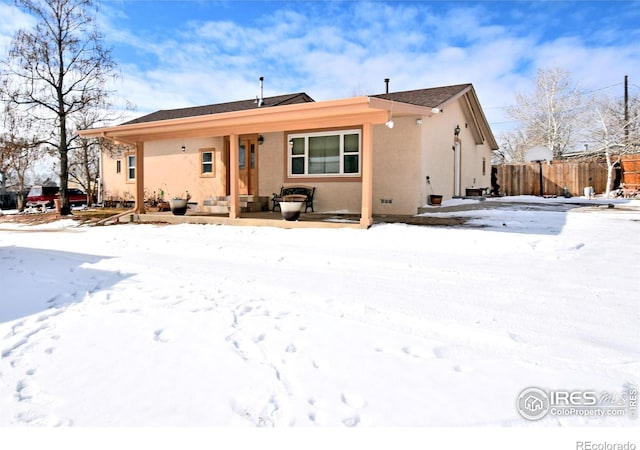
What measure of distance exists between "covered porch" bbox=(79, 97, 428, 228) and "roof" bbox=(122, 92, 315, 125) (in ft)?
13.8

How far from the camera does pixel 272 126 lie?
30.1ft

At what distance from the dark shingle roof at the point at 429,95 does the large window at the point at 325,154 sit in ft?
6.60

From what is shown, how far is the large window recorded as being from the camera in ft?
35.0

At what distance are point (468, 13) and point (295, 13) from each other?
475 cm

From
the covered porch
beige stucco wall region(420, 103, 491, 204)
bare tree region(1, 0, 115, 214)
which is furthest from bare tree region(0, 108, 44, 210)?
beige stucco wall region(420, 103, 491, 204)

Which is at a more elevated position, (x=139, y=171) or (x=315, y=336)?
(x=139, y=171)

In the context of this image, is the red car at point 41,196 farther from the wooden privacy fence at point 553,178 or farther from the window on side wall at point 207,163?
the wooden privacy fence at point 553,178

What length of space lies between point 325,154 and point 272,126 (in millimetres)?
2343

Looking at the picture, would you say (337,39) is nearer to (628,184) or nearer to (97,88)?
(97,88)

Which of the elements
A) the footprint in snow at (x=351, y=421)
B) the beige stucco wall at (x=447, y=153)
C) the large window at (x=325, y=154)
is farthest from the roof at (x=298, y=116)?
the footprint in snow at (x=351, y=421)

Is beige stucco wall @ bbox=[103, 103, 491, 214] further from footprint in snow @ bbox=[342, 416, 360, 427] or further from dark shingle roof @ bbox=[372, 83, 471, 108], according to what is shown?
footprint in snow @ bbox=[342, 416, 360, 427]

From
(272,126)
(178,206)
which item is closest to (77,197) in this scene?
(178,206)

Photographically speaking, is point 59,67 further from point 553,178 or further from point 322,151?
point 553,178

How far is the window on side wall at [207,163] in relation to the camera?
43.4 ft
